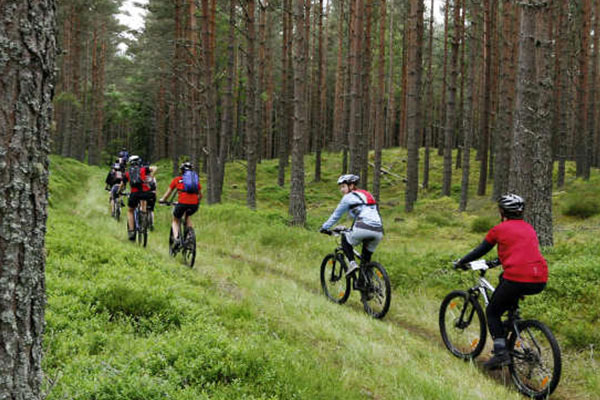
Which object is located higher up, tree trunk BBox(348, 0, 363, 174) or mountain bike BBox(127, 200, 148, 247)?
tree trunk BBox(348, 0, 363, 174)

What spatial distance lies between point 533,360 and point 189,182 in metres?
7.49

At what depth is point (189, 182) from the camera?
10078 millimetres

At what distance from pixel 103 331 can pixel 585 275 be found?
708cm

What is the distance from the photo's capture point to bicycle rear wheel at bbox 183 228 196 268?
9.79m

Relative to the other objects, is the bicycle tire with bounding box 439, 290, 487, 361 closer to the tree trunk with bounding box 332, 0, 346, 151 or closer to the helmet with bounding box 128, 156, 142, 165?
the helmet with bounding box 128, 156, 142, 165

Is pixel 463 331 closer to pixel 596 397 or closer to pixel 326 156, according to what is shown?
pixel 596 397

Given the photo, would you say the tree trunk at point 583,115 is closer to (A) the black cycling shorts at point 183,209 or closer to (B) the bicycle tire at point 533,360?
(A) the black cycling shorts at point 183,209

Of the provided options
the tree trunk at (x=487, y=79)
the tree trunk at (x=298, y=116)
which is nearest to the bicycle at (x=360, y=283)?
the tree trunk at (x=298, y=116)

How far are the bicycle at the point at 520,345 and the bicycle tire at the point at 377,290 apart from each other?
113 centimetres

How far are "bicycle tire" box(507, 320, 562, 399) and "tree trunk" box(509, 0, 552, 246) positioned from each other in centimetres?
480

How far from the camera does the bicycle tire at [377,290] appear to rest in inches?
288

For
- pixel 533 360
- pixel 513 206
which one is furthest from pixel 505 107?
pixel 533 360

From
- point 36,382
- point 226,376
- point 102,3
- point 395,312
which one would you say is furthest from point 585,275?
point 102,3

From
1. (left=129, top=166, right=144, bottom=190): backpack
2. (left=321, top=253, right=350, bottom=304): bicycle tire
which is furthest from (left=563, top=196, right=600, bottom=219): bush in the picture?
(left=129, top=166, right=144, bottom=190): backpack
